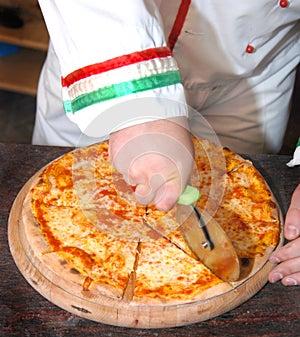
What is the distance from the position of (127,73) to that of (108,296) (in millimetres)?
345

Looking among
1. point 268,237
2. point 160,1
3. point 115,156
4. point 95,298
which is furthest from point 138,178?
point 160,1

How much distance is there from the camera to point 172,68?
89 centimetres

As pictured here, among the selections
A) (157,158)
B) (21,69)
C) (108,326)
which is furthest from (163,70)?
(21,69)

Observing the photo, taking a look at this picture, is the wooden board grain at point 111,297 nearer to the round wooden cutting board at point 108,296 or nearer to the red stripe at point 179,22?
the round wooden cutting board at point 108,296

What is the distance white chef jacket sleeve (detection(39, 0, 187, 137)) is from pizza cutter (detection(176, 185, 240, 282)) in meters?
0.16

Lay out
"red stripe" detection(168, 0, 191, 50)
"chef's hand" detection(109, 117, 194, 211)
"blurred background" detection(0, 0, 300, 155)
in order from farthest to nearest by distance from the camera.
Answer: "blurred background" detection(0, 0, 300, 155) → "red stripe" detection(168, 0, 191, 50) → "chef's hand" detection(109, 117, 194, 211)

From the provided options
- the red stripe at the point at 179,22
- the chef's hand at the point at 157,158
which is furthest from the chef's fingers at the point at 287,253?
the red stripe at the point at 179,22

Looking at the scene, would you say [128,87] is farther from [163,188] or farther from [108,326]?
[108,326]

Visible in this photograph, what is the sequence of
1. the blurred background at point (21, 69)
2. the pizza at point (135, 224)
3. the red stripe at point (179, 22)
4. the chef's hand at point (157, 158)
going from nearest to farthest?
the chef's hand at point (157, 158)
the pizza at point (135, 224)
the red stripe at point (179, 22)
the blurred background at point (21, 69)

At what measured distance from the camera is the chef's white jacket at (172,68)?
87 centimetres

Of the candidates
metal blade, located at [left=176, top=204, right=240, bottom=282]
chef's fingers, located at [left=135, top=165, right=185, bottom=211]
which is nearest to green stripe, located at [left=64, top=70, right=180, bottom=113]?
chef's fingers, located at [left=135, top=165, right=185, bottom=211]

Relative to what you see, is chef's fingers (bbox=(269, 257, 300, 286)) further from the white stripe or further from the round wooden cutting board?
the white stripe

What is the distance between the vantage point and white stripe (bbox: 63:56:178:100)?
87 cm

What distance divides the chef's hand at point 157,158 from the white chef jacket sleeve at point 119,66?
18mm
